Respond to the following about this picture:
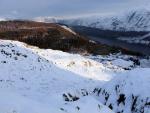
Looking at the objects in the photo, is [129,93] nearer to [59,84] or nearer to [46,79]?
[59,84]

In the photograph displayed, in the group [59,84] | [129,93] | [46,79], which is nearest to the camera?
[129,93]

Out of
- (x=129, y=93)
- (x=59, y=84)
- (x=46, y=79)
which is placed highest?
(x=129, y=93)

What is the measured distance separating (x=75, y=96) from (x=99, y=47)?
12835 cm

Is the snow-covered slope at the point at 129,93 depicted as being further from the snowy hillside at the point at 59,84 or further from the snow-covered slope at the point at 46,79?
the snow-covered slope at the point at 46,79

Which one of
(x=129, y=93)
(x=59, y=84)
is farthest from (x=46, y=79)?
(x=129, y=93)

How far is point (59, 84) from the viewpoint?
3744cm

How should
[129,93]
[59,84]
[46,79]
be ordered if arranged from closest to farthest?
[129,93]
[59,84]
[46,79]

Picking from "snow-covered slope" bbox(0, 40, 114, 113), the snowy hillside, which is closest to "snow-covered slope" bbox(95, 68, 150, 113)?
the snowy hillside

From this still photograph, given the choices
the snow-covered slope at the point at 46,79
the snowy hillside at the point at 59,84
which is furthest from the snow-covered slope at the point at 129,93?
the snow-covered slope at the point at 46,79

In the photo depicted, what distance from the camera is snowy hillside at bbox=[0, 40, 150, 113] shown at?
53.0 feet

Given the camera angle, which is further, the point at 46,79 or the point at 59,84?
the point at 46,79

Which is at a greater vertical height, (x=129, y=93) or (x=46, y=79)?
(x=129, y=93)

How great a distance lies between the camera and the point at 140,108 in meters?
20.0

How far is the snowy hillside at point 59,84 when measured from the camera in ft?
53.0
